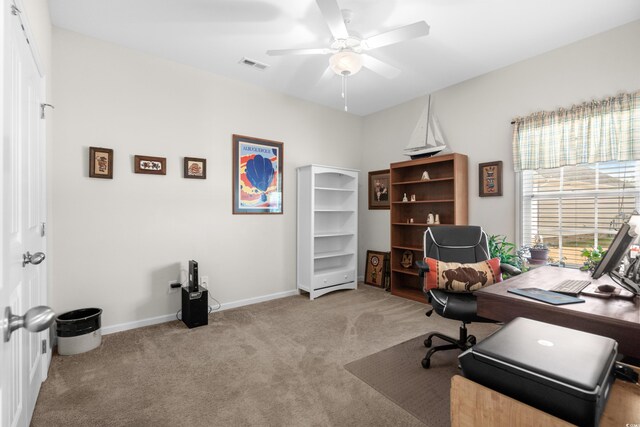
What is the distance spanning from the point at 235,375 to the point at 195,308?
1.07 meters

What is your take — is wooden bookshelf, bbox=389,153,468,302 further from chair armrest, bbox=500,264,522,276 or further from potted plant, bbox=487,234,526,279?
chair armrest, bbox=500,264,522,276

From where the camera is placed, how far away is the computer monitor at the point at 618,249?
160cm

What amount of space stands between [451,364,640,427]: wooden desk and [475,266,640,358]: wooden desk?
0.25 meters

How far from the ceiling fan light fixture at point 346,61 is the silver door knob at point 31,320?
240cm

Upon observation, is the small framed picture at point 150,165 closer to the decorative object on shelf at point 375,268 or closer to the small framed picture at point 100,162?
the small framed picture at point 100,162

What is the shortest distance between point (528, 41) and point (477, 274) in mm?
2282

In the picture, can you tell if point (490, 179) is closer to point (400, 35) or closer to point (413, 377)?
point (400, 35)

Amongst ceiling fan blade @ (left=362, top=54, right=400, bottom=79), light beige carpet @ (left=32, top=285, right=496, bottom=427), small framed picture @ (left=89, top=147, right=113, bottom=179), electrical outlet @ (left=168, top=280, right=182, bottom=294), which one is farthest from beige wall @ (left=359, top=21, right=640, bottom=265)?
small framed picture @ (left=89, top=147, right=113, bottom=179)

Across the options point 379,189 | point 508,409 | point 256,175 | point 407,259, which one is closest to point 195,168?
point 256,175

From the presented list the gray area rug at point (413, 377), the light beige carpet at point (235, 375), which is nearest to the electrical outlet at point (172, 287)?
the light beige carpet at point (235, 375)

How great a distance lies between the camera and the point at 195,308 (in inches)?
119

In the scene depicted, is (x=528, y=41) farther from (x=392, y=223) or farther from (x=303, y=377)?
(x=303, y=377)

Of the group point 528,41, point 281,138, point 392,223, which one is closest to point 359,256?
point 392,223

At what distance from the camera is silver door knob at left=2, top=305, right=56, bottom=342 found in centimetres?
71
